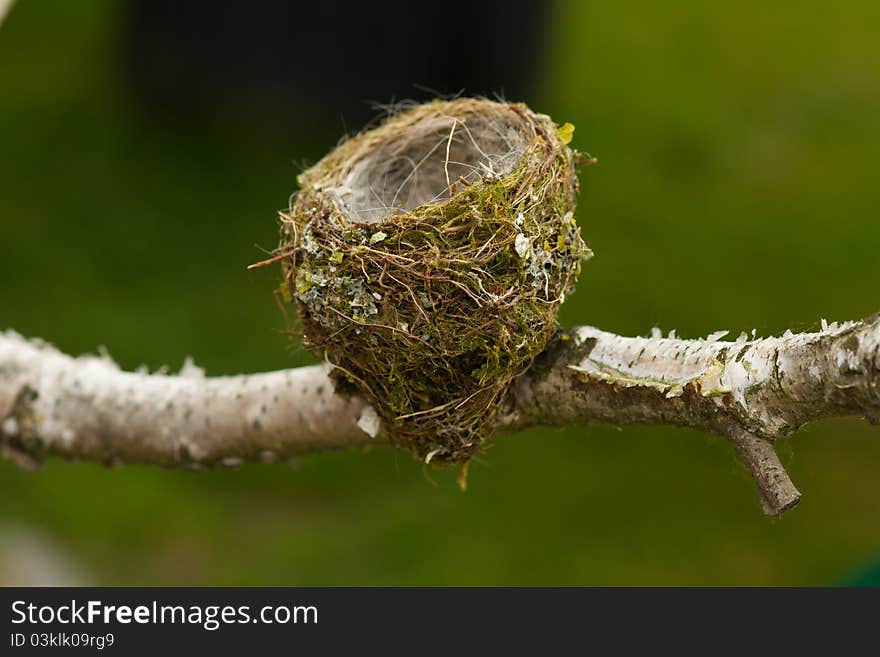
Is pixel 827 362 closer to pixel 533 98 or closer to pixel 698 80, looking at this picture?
pixel 533 98

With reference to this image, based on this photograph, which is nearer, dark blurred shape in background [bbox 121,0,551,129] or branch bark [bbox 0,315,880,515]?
branch bark [bbox 0,315,880,515]

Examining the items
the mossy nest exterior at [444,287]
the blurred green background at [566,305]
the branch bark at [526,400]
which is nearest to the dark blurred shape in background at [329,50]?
the blurred green background at [566,305]

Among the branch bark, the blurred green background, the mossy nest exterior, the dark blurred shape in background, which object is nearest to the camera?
the branch bark

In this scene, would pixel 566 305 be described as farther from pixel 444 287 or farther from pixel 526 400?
pixel 444 287

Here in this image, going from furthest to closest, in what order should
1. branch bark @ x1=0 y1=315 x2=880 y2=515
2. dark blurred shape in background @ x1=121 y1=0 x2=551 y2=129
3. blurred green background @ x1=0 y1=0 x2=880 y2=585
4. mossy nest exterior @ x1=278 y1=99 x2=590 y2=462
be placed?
dark blurred shape in background @ x1=121 y1=0 x2=551 y2=129 < blurred green background @ x1=0 y1=0 x2=880 y2=585 < mossy nest exterior @ x1=278 y1=99 x2=590 y2=462 < branch bark @ x1=0 y1=315 x2=880 y2=515

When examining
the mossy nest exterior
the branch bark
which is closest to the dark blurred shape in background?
the branch bark

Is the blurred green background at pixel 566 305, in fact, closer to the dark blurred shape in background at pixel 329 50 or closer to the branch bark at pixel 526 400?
the dark blurred shape in background at pixel 329 50

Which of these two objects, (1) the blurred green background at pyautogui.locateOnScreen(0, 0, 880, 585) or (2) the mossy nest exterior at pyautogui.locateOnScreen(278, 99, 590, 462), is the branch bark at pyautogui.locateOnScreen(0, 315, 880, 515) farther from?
(1) the blurred green background at pyautogui.locateOnScreen(0, 0, 880, 585)
